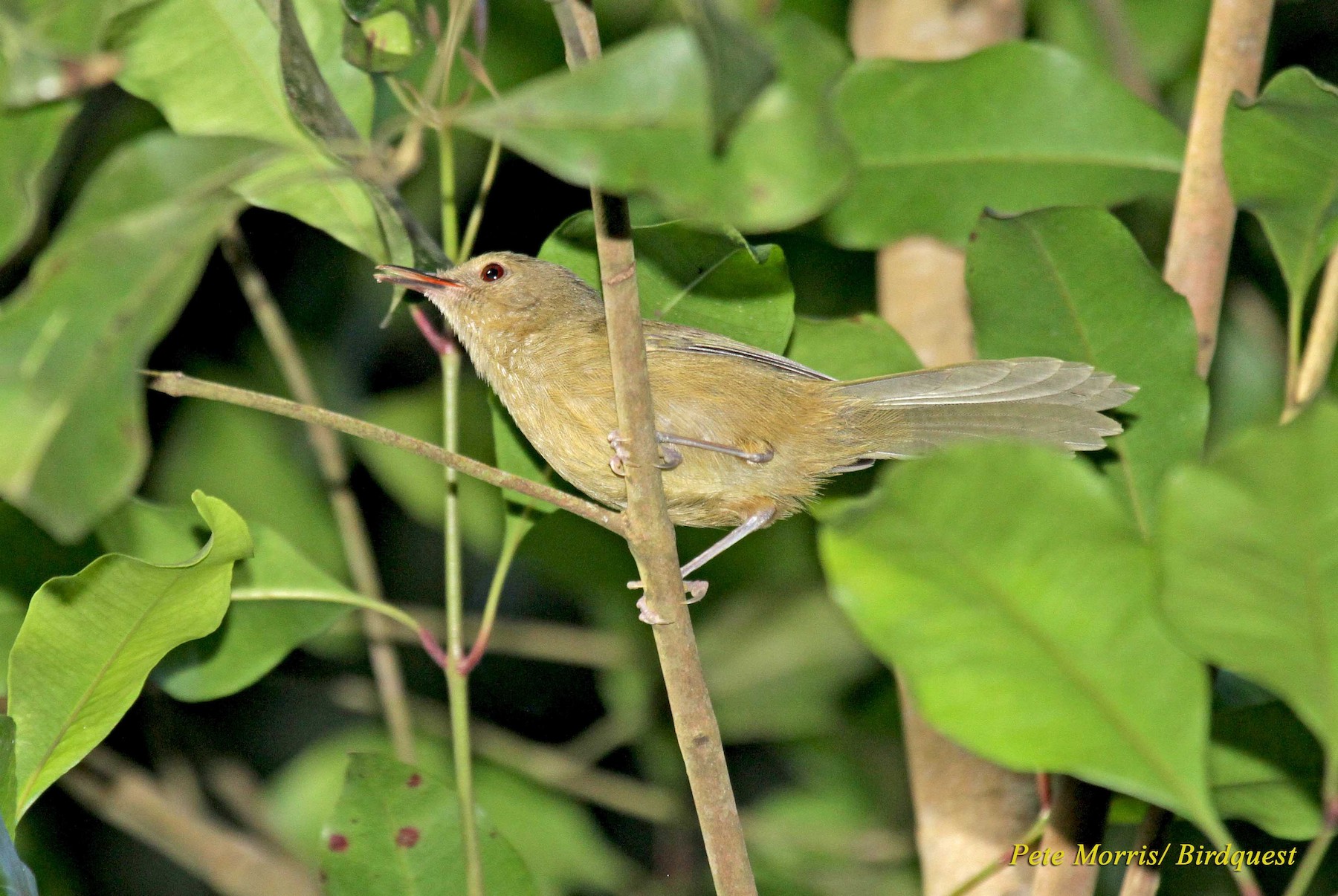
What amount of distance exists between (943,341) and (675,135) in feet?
8.40

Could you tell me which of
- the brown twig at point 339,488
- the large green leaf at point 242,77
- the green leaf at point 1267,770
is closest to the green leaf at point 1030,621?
the green leaf at point 1267,770

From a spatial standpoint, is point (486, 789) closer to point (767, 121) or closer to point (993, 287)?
point (993, 287)

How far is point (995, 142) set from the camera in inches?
126

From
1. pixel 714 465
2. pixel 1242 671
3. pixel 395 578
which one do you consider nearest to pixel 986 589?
pixel 1242 671

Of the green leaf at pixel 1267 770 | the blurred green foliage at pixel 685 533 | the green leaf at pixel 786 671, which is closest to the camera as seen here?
the blurred green foliage at pixel 685 533

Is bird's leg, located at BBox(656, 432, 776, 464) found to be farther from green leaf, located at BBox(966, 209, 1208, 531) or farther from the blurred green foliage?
green leaf, located at BBox(966, 209, 1208, 531)

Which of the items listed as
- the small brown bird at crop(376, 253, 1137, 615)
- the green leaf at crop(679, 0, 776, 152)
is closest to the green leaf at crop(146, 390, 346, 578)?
the small brown bird at crop(376, 253, 1137, 615)

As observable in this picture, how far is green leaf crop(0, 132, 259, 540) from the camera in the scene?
4.79 feet

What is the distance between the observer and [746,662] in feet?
16.3

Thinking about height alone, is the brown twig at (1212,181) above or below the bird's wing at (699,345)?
above

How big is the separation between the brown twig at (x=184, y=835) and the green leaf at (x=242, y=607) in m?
1.73

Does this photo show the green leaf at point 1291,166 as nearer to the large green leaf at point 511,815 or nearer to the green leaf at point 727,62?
the green leaf at point 727,62

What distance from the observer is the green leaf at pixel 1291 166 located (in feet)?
8.23

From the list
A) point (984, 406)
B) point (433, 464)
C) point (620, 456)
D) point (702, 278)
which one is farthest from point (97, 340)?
point (433, 464)
